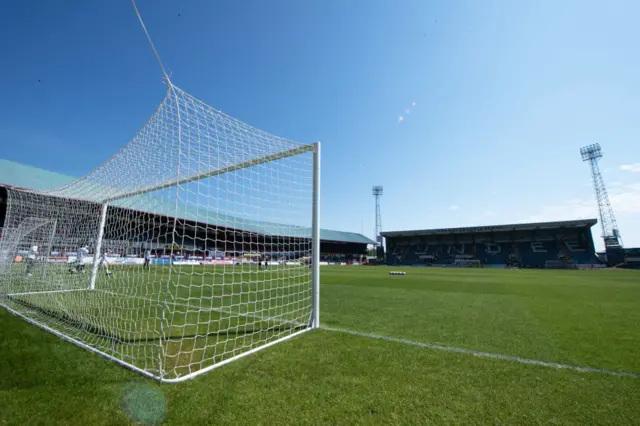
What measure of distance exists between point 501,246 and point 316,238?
46623mm

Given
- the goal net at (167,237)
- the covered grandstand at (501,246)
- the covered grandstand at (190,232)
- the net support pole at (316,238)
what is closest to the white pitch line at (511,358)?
the net support pole at (316,238)

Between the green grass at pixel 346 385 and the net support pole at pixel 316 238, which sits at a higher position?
the net support pole at pixel 316 238

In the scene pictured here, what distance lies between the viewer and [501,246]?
42062 millimetres

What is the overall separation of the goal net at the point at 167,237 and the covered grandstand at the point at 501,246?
41484 millimetres

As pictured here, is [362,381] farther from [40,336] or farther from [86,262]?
[86,262]

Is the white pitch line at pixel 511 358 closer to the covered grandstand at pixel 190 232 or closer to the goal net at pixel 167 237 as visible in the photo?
the goal net at pixel 167 237

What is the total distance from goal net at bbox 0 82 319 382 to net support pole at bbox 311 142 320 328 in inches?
0.7

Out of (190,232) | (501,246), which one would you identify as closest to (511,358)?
(190,232)

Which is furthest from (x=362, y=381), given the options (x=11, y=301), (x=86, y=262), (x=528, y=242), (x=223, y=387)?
(x=528, y=242)

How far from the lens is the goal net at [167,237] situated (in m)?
3.01

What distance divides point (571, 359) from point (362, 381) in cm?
223

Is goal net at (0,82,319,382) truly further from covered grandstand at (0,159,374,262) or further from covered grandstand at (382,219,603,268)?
covered grandstand at (382,219,603,268)

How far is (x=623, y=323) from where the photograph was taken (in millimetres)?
4504

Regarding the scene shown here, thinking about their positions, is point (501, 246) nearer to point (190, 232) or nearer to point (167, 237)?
point (190, 232)
